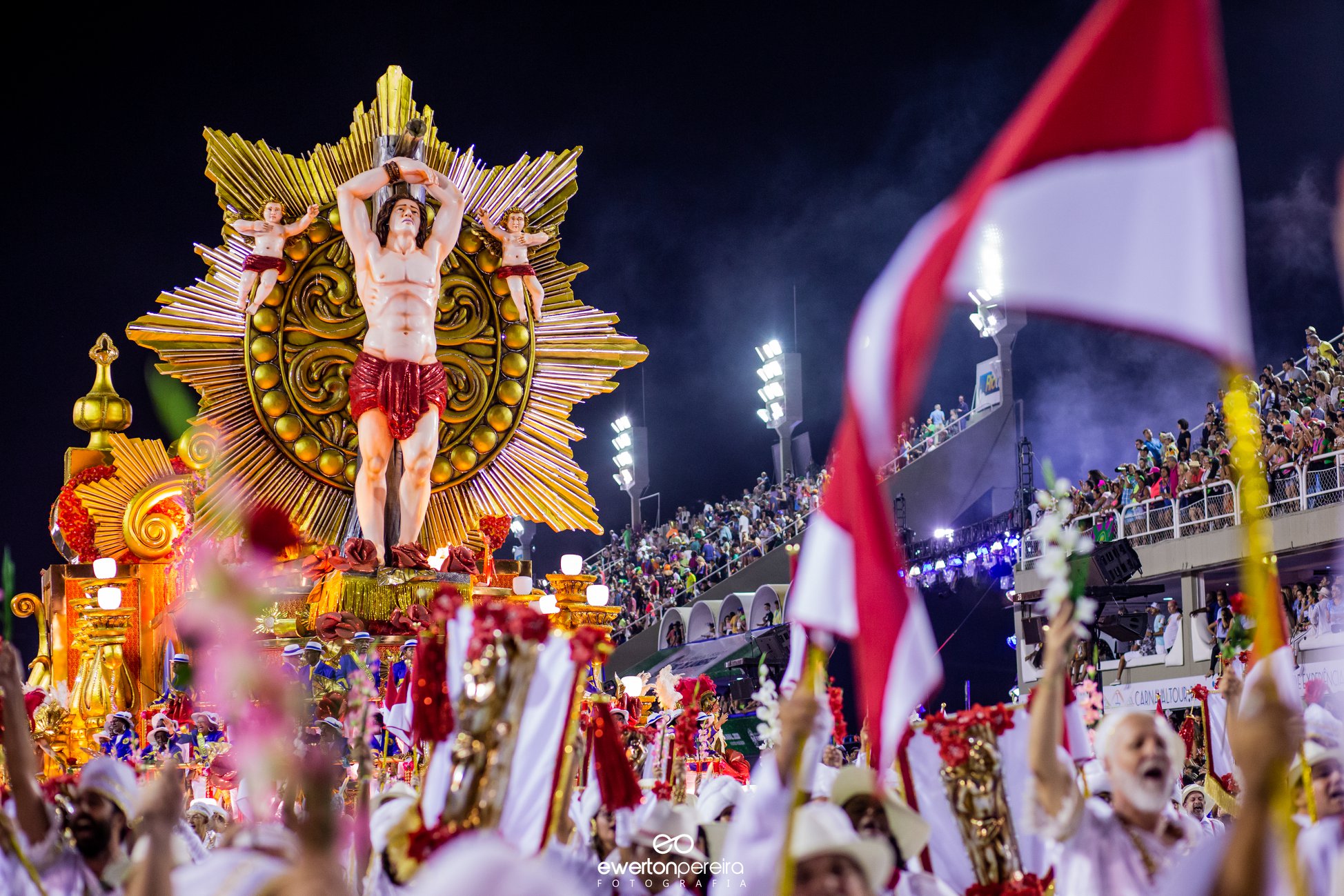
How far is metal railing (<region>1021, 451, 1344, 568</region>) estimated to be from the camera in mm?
14875

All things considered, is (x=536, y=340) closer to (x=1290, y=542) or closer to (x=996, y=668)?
(x=1290, y=542)

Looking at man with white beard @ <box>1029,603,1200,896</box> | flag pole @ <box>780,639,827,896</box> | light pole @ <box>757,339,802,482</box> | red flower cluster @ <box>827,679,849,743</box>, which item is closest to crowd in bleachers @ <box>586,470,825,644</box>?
light pole @ <box>757,339,802,482</box>

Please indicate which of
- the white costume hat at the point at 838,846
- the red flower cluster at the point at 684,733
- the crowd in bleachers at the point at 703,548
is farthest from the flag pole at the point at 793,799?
the crowd in bleachers at the point at 703,548

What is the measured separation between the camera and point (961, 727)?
4.50 m

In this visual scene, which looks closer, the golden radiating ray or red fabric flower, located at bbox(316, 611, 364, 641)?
red fabric flower, located at bbox(316, 611, 364, 641)

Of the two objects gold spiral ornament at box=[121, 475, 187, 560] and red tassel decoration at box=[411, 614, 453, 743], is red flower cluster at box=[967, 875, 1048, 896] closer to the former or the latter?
red tassel decoration at box=[411, 614, 453, 743]

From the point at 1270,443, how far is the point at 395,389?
943 centimetres

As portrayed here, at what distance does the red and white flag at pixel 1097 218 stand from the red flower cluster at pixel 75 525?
41.2ft

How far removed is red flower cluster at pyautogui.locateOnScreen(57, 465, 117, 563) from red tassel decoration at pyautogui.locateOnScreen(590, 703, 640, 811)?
1009 centimetres

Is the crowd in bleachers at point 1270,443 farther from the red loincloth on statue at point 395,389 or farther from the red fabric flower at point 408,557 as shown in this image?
the red fabric flower at point 408,557

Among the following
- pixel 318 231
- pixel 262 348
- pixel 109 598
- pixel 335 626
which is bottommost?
pixel 335 626

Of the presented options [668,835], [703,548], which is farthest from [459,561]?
[703,548]

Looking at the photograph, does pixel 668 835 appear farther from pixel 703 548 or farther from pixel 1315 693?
pixel 703 548

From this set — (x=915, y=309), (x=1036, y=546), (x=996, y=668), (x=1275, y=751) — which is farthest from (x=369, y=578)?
(x=996, y=668)
